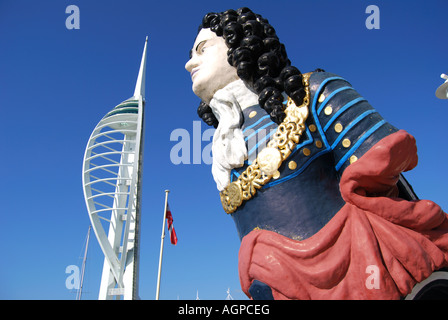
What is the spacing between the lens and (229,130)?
10.6ft

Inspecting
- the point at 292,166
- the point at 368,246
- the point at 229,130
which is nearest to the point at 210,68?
the point at 229,130

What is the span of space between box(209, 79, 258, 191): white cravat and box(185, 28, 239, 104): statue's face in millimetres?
92

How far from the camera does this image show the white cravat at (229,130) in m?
3.15

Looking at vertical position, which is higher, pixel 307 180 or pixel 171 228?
pixel 171 228

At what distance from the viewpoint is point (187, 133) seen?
147 inches

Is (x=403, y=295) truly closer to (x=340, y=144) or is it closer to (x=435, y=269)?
(x=435, y=269)

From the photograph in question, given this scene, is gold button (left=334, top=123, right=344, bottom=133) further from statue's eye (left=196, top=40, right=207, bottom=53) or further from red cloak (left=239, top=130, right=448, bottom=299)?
statue's eye (left=196, top=40, right=207, bottom=53)

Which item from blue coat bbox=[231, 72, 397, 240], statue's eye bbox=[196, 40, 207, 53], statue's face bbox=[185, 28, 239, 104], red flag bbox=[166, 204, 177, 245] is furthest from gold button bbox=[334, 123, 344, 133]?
red flag bbox=[166, 204, 177, 245]

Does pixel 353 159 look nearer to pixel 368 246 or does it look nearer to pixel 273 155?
pixel 273 155

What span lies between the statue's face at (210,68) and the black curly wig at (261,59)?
3.8 inches

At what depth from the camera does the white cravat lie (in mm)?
3148

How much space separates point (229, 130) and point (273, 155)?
1.68 ft

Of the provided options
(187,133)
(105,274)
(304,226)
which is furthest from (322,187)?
(105,274)
